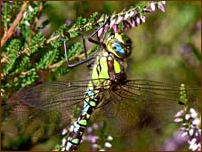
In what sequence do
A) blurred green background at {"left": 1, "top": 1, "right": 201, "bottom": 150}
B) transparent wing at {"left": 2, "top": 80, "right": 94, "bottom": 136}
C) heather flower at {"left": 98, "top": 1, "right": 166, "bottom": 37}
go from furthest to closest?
1. blurred green background at {"left": 1, "top": 1, "right": 201, "bottom": 150}
2. transparent wing at {"left": 2, "top": 80, "right": 94, "bottom": 136}
3. heather flower at {"left": 98, "top": 1, "right": 166, "bottom": 37}

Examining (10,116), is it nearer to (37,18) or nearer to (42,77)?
(42,77)

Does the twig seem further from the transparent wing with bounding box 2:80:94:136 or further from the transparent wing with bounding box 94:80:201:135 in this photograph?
the transparent wing with bounding box 94:80:201:135

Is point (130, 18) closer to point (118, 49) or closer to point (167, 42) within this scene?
point (118, 49)

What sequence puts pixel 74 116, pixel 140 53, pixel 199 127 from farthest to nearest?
pixel 140 53 → pixel 199 127 → pixel 74 116

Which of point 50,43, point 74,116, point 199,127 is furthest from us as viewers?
point 199,127

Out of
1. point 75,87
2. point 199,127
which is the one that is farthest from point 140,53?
point 75,87

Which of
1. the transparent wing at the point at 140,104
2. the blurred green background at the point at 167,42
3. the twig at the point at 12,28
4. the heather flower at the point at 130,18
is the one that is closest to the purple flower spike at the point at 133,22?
the heather flower at the point at 130,18

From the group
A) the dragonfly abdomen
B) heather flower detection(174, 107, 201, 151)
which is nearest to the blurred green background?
heather flower detection(174, 107, 201, 151)
